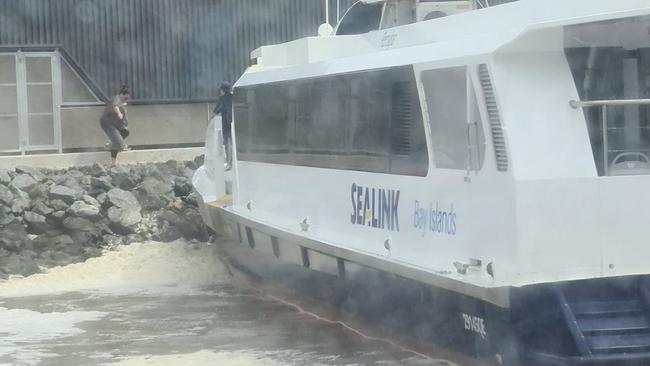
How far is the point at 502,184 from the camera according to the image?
265 inches

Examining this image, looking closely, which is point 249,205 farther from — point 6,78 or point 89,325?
point 6,78

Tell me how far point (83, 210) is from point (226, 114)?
9.95 ft

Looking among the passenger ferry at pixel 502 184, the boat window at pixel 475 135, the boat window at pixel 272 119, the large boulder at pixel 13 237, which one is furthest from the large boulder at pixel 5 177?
the boat window at pixel 475 135

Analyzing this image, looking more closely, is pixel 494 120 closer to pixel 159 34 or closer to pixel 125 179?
pixel 125 179

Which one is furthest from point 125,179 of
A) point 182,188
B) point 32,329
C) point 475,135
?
point 475,135

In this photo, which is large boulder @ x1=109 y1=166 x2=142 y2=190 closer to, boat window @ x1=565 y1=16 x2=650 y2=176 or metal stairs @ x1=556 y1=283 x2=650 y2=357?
boat window @ x1=565 y1=16 x2=650 y2=176

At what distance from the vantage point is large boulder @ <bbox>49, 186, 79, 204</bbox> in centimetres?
1477

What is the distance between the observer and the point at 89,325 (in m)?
10.6

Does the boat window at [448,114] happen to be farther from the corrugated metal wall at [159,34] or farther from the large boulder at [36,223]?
the corrugated metal wall at [159,34]

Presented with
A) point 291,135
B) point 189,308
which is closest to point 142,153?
point 189,308

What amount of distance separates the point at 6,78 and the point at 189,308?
9.41 m

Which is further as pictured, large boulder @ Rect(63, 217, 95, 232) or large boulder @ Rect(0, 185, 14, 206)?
large boulder @ Rect(0, 185, 14, 206)

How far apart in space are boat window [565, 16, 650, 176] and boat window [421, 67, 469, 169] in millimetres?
738

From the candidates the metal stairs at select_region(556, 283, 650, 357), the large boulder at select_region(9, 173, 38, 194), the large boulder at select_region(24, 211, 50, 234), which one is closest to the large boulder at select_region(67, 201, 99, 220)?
the large boulder at select_region(24, 211, 50, 234)
